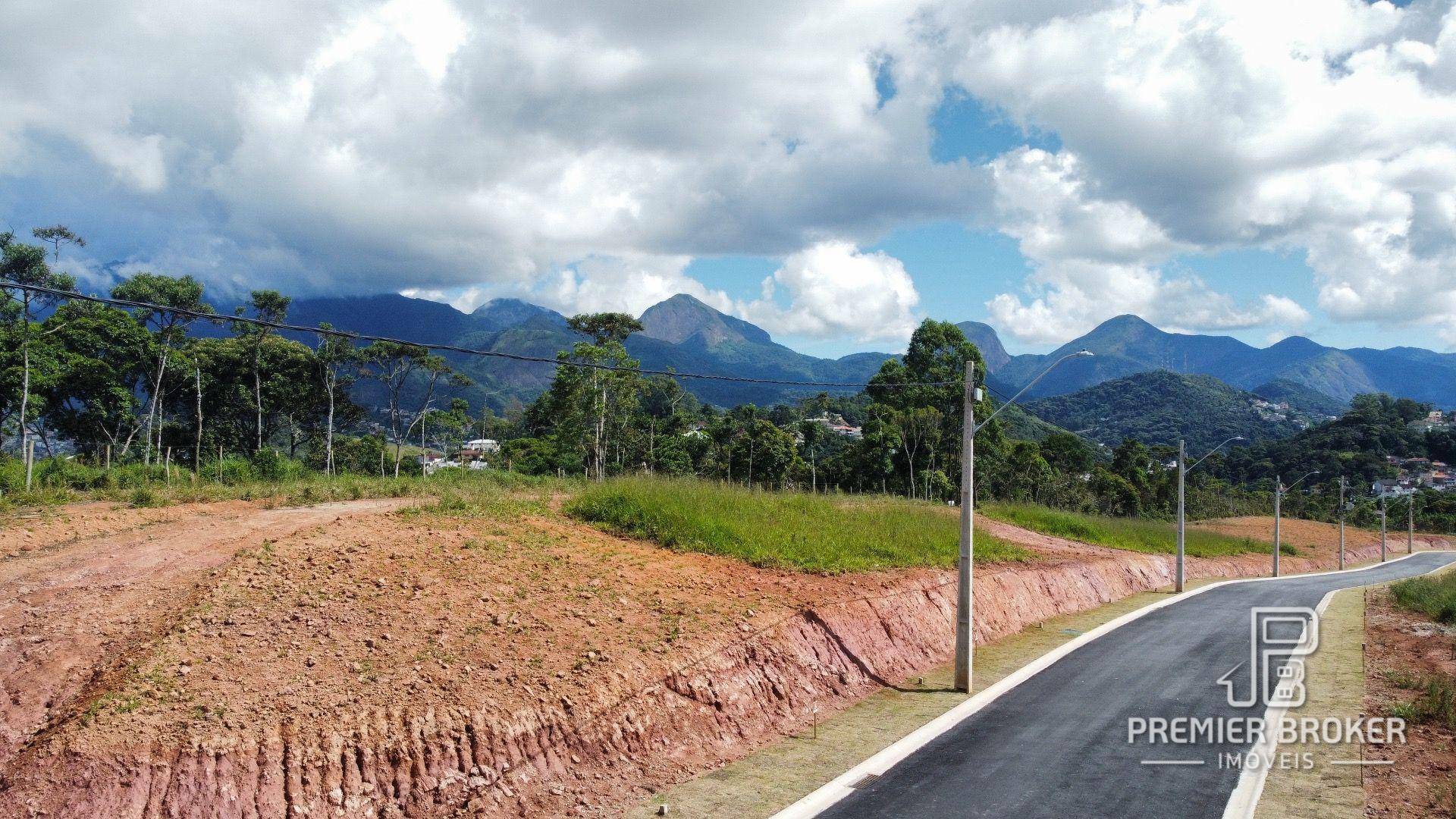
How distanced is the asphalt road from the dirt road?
850 centimetres

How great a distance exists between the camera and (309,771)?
8438 millimetres

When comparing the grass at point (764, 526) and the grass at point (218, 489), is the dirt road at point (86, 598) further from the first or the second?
the grass at point (764, 526)

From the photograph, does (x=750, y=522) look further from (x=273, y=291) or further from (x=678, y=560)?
(x=273, y=291)

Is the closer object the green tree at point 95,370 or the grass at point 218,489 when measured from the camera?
the grass at point 218,489

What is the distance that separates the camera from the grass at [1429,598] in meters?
22.6

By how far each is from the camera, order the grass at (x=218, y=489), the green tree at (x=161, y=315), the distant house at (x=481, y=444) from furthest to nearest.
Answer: the distant house at (x=481, y=444)
the green tree at (x=161, y=315)
the grass at (x=218, y=489)

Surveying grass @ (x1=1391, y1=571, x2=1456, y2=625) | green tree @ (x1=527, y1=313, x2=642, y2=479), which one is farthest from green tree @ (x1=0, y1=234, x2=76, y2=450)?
grass @ (x1=1391, y1=571, x2=1456, y2=625)

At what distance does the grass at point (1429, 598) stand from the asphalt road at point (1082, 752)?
8.43 meters

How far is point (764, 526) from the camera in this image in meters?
21.3

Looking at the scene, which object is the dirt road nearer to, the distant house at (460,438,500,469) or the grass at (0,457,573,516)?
the grass at (0,457,573,516)

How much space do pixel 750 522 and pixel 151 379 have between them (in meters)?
44.4

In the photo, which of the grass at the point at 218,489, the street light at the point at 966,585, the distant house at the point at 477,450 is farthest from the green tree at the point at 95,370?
the street light at the point at 966,585

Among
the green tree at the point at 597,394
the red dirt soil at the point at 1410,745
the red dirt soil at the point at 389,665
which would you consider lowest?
the red dirt soil at the point at 1410,745

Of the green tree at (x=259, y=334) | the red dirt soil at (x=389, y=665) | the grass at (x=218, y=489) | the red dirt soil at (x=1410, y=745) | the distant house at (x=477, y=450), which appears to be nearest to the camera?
the red dirt soil at (x=389, y=665)
